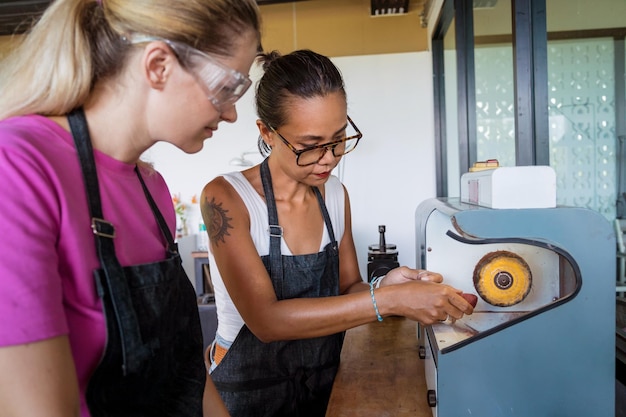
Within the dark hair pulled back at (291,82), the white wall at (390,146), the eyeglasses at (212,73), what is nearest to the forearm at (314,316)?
the dark hair pulled back at (291,82)

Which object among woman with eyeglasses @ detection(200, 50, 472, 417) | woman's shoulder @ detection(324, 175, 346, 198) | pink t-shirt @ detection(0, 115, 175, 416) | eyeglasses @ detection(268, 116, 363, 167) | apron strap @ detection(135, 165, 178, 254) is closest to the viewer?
pink t-shirt @ detection(0, 115, 175, 416)

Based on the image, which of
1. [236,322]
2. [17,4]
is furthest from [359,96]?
[236,322]

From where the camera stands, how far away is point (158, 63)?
2.26 ft

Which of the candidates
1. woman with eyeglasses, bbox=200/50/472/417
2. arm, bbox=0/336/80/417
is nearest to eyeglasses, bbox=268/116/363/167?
woman with eyeglasses, bbox=200/50/472/417

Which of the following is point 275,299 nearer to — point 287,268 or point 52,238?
point 287,268

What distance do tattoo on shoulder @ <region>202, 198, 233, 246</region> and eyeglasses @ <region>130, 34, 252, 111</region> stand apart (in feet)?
1.77

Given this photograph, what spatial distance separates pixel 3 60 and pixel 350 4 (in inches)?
155

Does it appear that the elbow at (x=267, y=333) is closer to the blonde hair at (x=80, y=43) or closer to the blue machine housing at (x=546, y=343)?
the blue machine housing at (x=546, y=343)

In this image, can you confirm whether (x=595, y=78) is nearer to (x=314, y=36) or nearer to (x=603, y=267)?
(x=603, y=267)

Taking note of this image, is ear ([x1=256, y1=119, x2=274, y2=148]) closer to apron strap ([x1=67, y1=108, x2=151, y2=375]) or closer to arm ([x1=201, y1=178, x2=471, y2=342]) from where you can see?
arm ([x1=201, y1=178, x2=471, y2=342])

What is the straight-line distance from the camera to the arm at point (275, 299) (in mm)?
1122

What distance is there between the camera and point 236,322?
1.38 m

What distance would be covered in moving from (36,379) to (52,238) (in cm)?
16

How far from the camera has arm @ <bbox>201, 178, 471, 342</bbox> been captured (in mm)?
1122
